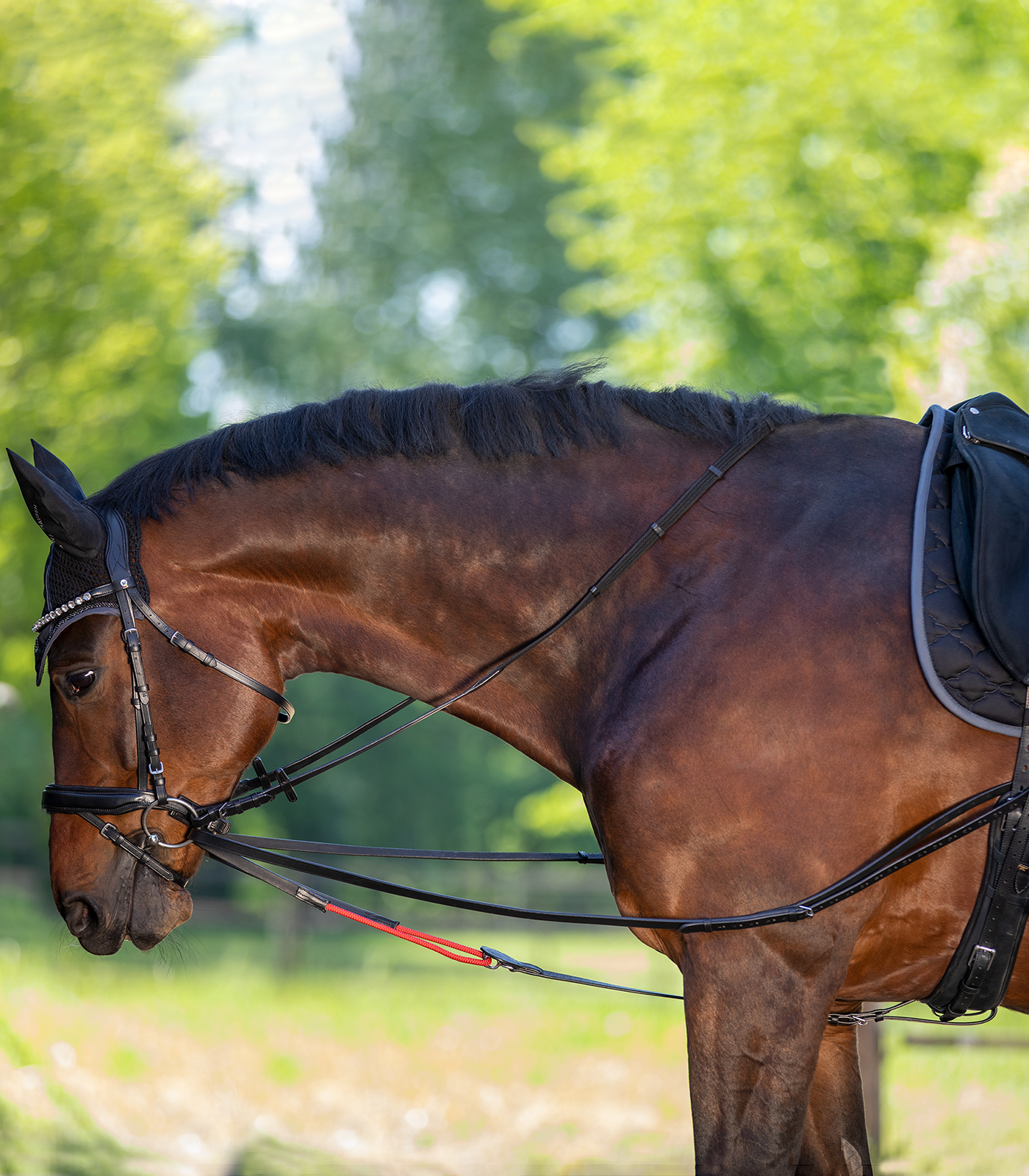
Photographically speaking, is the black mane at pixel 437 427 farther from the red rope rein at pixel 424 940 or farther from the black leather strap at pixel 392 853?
the red rope rein at pixel 424 940

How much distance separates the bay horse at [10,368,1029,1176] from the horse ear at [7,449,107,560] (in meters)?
0.13

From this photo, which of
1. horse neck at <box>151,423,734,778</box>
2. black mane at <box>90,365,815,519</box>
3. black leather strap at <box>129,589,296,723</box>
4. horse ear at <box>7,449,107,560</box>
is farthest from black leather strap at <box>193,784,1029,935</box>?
horse ear at <box>7,449,107,560</box>

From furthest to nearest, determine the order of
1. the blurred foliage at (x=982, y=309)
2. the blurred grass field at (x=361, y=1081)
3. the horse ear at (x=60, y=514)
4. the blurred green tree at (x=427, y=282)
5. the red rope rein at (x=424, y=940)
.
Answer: the blurred green tree at (x=427, y=282)
the blurred foliage at (x=982, y=309)
the blurred grass field at (x=361, y=1081)
the red rope rein at (x=424, y=940)
the horse ear at (x=60, y=514)

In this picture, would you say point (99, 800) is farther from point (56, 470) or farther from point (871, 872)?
point (871, 872)

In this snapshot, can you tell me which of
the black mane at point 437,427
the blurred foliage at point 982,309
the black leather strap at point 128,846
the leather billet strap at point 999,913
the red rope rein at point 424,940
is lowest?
the leather billet strap at point 999,913

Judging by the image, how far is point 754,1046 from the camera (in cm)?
220

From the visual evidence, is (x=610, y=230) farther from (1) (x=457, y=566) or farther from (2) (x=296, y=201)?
(1) (x=457, y=566)

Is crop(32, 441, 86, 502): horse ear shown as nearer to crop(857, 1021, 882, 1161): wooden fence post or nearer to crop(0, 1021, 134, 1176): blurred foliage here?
crop(0, 1021, 134, 1176): blurred foliage

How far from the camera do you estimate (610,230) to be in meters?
10.2

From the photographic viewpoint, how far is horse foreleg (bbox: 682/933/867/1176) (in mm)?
2201

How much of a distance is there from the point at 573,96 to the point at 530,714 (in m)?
24.3

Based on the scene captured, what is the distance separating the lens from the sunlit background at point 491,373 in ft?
20.8

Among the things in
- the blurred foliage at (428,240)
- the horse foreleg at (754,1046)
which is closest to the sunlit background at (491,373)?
the horse foreleg at (754,1046)

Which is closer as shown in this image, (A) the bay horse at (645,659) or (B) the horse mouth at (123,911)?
(A) the bay horse at (645,659)
